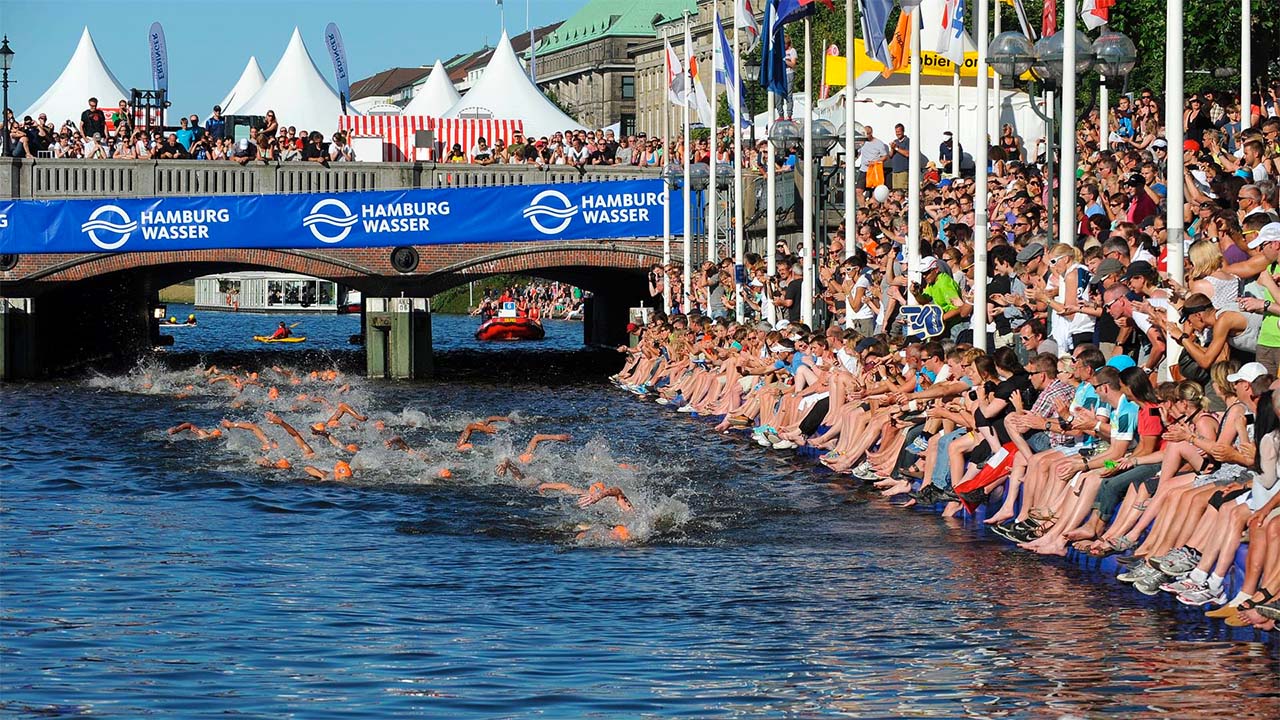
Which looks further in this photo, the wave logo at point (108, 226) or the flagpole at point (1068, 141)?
the wave logo at point (108, 226)

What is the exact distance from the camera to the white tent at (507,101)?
58.0 meters

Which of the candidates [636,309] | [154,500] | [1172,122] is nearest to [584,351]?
[636,309]

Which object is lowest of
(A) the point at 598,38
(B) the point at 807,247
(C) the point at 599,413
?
(C) the point at 599,413

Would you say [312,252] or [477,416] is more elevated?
[312,252]

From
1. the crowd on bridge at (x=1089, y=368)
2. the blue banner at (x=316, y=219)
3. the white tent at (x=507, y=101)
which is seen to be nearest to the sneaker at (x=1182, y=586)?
the crowd on bridge at (x=1089, y=368)

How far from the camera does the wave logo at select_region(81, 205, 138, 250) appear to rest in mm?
46812

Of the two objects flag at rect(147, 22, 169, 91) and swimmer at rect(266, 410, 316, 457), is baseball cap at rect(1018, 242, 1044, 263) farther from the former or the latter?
flag at rect(147, 22, 169, 91)

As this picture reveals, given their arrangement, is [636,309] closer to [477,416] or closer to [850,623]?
[477,416]

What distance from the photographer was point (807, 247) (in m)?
34.2

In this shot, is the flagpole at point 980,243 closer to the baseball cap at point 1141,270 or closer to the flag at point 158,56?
the baseball cap at point 1141,270

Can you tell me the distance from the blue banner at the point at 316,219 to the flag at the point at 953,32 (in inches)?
698

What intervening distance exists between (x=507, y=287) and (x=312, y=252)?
80717mm

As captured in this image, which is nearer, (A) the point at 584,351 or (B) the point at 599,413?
(B) the point at 599,413

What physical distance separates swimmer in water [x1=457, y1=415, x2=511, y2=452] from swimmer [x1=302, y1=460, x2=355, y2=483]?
2.51 meters
